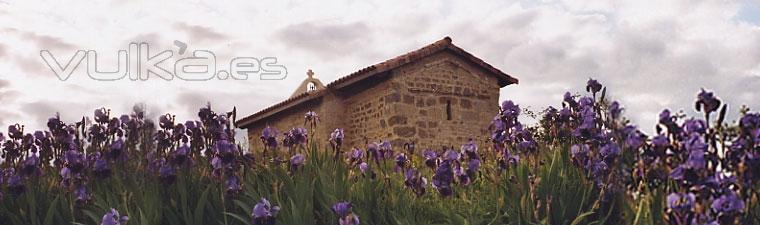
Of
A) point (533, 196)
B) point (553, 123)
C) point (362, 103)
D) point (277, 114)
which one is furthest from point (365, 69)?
point (533, 196)

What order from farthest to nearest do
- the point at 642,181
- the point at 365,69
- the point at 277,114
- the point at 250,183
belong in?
the point at 277,114 → the point at 365,69 → the point at 250,183 → the point at 642,181

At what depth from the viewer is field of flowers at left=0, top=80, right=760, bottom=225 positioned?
4457 mm

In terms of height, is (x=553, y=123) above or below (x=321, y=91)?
below

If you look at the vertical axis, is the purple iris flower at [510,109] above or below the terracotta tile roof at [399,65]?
below

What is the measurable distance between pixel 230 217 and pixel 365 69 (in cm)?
1040

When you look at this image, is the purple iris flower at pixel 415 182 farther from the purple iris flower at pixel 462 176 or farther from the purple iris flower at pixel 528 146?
the purple iris flower at pixel 528 146

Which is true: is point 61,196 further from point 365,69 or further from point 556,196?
point 365,69

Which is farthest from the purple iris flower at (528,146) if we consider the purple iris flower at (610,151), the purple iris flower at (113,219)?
the purple iris flower at (113,219)

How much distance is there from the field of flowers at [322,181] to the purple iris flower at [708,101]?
38 centimetres

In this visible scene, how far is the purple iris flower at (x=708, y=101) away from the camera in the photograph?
11.5 ft

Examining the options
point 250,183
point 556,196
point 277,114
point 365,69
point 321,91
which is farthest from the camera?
point 277,114

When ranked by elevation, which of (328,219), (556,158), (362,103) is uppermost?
(362,103)

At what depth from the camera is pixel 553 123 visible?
5.40 m

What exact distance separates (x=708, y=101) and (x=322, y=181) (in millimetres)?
2472
